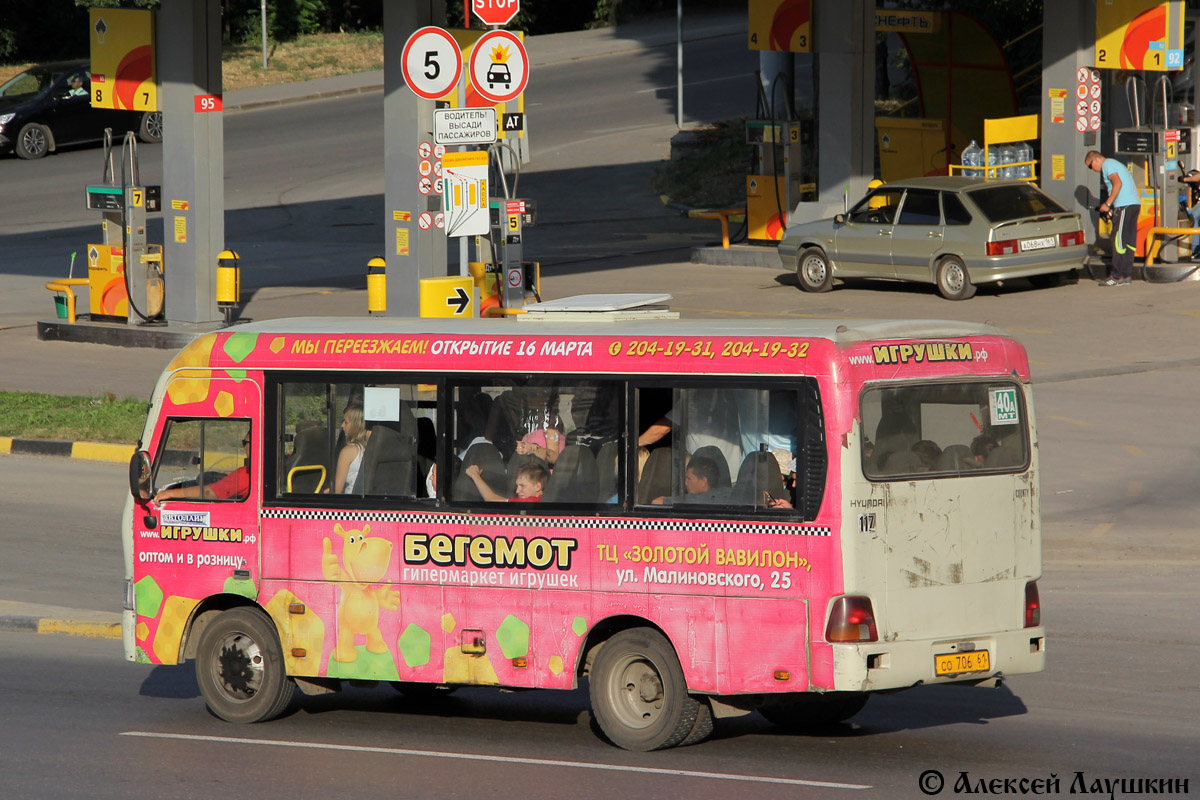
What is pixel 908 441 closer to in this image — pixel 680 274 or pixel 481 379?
pixel 481 379

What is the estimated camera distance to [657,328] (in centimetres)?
859

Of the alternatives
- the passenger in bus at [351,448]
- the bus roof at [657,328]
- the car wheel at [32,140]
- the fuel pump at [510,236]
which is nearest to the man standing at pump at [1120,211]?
the fuel pump at [510,236]

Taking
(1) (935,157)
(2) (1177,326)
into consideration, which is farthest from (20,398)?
(1) (935,157)

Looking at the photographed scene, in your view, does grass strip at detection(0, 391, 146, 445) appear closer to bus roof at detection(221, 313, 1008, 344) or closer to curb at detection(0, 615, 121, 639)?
curb at detection(0, 615, 121, 639)

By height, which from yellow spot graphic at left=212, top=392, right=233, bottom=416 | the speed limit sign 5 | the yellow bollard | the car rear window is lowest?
yellow spot graphic at left=212, top=392, right=233, bottom=416

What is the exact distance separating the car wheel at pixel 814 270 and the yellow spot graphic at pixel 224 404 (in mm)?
17388

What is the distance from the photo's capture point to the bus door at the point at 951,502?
8016 mm

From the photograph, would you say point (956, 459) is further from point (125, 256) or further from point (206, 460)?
point (125, 256)

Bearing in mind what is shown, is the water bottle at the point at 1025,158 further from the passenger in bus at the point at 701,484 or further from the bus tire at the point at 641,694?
the bus tire at the point at 641,694

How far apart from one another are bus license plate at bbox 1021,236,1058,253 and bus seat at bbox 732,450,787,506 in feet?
53.8

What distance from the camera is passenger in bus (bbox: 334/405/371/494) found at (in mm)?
8984

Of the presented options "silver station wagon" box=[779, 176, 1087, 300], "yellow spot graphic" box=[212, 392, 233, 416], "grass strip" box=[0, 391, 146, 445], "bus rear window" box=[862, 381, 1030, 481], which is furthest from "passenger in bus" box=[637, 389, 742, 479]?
"silver station wagon" box=[779, 176, 1087, 300]

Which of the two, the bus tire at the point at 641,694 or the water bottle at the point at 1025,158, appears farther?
the water bottle at the point at 1025,158

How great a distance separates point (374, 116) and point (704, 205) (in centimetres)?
1406
